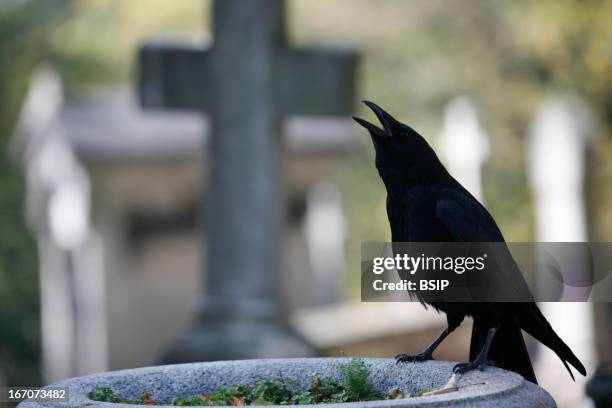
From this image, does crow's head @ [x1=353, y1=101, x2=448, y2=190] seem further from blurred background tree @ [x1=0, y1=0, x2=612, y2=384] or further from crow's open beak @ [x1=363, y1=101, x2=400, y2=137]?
blurred background tree @ [x1=0, y1=0, x2=612, y2=384]

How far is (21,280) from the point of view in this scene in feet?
44.9

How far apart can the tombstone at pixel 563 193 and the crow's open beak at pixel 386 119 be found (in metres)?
7.00

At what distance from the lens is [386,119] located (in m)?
3.50

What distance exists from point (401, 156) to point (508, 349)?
2.16 feet

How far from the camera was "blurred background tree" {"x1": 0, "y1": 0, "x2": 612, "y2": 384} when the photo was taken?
12594 millimetres

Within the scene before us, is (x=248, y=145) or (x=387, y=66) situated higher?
(x=387, y=66)

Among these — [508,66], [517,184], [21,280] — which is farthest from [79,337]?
[517,184]

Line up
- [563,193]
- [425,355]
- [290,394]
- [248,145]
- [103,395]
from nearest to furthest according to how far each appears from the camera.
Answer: [103,395] → [290,394] → [425,355] → [248,145] → [563,193]

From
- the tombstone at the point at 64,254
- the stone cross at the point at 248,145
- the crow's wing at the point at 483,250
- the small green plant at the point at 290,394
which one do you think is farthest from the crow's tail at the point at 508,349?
the tombstone at the point at 64,254

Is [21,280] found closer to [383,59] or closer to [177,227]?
[177,227]

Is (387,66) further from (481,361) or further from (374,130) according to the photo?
(481,361)

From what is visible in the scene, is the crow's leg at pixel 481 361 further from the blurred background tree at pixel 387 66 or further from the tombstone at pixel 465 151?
the tombstone at pixel 465 151

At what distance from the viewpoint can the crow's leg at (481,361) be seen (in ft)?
10.6

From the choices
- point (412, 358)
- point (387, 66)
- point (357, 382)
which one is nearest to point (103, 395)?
point (357, 382)
